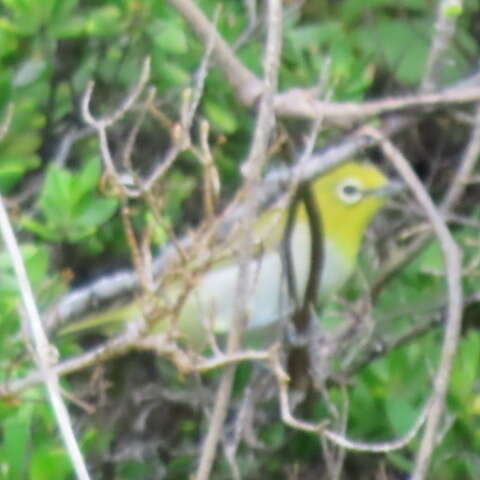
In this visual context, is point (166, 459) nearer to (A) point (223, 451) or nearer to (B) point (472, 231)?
(A) point (223, 451)

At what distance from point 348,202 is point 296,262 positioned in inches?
18.5

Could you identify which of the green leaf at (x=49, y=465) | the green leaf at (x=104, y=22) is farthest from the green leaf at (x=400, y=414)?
the green leaf at (x=104, y=22)

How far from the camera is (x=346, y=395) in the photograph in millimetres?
3047

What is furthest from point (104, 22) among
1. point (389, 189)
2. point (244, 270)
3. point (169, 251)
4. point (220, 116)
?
point (244, 270)

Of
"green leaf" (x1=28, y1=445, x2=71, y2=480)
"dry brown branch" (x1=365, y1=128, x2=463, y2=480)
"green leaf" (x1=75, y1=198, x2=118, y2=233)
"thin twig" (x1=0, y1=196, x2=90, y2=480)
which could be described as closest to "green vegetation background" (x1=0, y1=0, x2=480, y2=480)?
"green leaf" (x1=75, y1=198, x2=118, y2=233)

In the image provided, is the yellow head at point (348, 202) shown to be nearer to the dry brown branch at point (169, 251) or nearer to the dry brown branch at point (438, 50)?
the dry brown branch at point (169, 251)

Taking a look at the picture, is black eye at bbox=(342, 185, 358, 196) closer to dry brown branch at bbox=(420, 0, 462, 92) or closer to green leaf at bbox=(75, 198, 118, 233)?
dry brown branch at bbox=(420, 0, 462, 92)

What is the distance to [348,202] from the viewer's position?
156 inches

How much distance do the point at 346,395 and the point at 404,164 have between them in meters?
0.51

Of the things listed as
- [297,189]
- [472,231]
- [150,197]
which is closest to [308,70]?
[472,231]

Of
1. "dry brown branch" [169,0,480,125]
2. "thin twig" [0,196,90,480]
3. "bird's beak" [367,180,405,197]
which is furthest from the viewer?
"bird's beak" [367,180,405,197]

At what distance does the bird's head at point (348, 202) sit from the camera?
388 cm

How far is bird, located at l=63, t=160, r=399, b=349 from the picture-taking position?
11.1 ft

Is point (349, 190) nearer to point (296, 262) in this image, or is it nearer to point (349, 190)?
point (349, 190)
